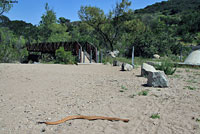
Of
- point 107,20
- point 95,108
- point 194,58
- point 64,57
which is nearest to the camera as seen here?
point 95,108

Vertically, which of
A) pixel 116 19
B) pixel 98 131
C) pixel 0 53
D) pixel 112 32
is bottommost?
pixel 98 131

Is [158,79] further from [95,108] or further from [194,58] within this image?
[194,58]

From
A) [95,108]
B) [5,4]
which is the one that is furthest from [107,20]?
[95,108]

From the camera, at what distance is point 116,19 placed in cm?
2356

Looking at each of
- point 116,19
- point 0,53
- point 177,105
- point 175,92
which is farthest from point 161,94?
point 116,19

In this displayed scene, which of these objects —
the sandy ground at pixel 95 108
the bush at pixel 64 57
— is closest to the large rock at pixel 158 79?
the sandy ground at pixel 95 108

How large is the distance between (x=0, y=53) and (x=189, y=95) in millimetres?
10909

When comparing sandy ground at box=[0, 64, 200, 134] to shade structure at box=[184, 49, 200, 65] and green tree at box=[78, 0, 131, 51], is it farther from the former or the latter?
green tree at box=[78, 0, 131, 51]

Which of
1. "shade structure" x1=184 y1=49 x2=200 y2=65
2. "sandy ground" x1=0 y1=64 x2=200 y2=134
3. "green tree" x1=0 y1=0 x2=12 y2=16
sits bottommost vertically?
"sandy ground" x1=0 y1=64 x2=200 y2=134

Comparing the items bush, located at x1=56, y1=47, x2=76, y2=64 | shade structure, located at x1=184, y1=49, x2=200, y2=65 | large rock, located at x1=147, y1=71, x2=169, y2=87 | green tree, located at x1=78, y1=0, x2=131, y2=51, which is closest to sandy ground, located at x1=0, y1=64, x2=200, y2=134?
large rock, located at x1=147, y1=71, x2=169, y2=87

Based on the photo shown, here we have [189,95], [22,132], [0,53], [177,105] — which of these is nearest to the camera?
[22,132]

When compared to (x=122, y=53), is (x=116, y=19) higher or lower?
higher

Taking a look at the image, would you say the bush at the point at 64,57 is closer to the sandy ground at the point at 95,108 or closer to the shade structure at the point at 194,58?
the sandy ground at the point at 95,108

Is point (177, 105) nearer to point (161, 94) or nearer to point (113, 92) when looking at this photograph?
point (161, 94)
